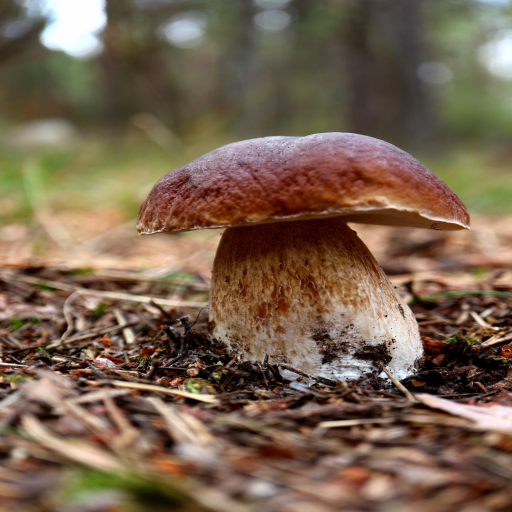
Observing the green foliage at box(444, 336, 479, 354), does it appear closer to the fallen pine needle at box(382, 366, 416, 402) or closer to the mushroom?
the mushroom

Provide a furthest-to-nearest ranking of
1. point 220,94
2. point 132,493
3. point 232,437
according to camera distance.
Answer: point 220,94 < point 232,437 < point 132,493

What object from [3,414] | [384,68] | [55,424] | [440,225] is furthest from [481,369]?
[384,68]

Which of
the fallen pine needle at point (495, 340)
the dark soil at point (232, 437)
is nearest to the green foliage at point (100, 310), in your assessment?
the dark soil at point (232, 437)

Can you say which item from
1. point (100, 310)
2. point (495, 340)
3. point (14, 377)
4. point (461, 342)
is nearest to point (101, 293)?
point (100, 310)

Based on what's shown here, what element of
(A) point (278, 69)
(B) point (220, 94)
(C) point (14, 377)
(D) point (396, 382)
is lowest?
(D) point (396, 382)

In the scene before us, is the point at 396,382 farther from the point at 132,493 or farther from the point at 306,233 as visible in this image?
the point at 132,493

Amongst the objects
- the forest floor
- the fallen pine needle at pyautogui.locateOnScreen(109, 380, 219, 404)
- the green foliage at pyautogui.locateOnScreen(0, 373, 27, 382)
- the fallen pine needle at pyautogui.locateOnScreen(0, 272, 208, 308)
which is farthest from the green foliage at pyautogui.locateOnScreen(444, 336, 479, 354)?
the green foliage at pyautogui.locateOnScreen(0, 373, 27, 382)

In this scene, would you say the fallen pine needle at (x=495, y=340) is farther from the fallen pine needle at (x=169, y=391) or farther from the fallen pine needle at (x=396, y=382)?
the fallen pine needle at (x=169, y=391)

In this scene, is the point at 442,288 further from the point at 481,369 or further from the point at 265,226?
the point at 265,226
